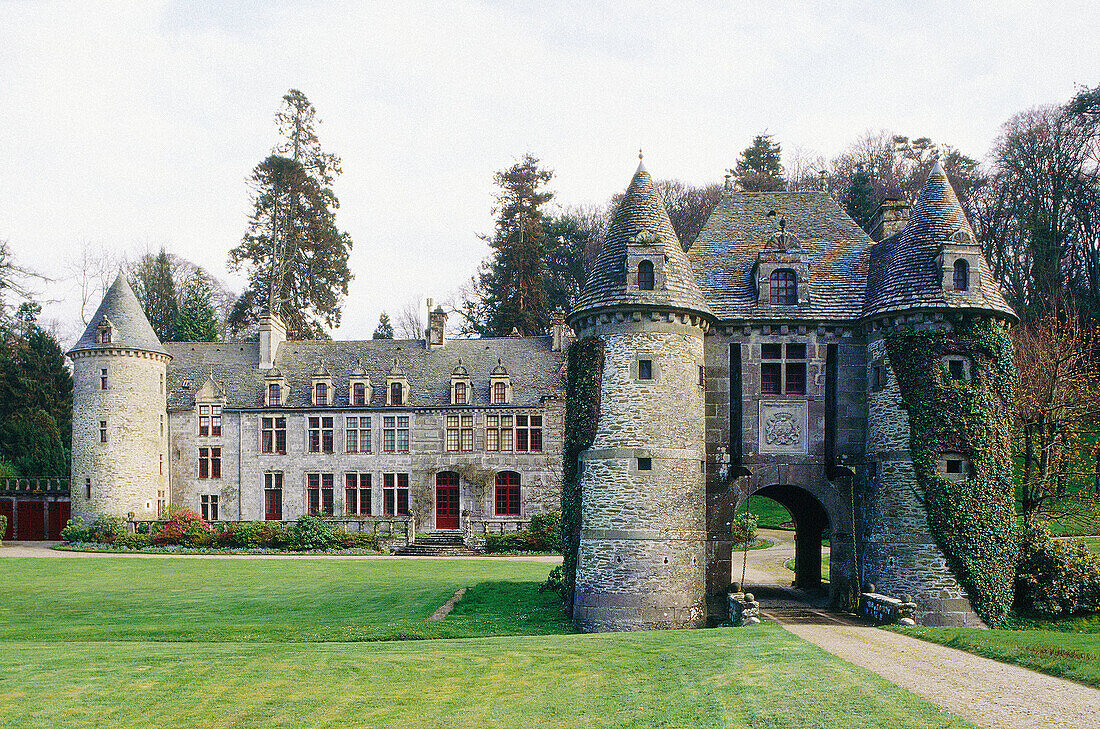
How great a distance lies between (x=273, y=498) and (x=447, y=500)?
863cm

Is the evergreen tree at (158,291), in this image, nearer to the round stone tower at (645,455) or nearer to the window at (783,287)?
the round stone tower at (645,455)

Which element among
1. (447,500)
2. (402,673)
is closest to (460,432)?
(447,500)

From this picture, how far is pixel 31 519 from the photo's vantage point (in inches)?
1645

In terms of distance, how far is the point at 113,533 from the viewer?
119ft

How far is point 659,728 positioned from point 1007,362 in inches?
579

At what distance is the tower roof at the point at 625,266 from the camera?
63.6ft

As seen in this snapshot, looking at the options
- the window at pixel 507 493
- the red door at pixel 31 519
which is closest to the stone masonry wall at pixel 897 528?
the window at pixel 507 493

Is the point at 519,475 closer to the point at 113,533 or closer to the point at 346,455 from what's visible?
the point at 346,455

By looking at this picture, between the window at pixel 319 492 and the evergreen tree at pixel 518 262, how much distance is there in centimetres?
1717

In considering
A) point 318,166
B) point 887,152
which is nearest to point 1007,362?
point 887,152

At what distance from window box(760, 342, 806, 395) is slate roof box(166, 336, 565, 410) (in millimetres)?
18823

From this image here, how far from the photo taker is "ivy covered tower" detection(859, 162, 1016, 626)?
18.8 m

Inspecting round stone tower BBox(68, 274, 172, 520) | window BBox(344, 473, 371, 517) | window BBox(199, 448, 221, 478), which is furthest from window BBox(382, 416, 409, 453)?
round stone tower BBox(68, 274, 172, 520)

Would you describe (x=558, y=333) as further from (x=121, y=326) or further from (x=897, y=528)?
(x=897, y=528)
